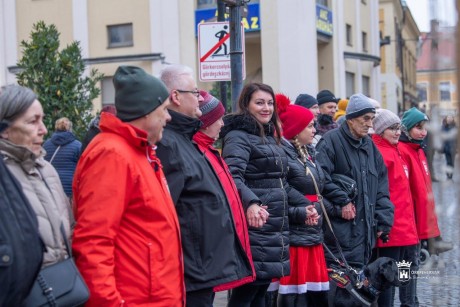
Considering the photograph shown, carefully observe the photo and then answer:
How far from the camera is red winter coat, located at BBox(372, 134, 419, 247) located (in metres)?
6.83

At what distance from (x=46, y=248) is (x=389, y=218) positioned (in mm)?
4117

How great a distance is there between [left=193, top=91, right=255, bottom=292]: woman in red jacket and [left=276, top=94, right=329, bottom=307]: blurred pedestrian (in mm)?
1105

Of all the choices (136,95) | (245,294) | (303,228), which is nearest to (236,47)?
(303,228)

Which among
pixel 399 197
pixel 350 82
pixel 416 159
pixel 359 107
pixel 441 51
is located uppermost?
pixel 350 82

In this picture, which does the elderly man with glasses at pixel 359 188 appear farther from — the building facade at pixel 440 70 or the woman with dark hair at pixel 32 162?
the building facade at pixel 440 70

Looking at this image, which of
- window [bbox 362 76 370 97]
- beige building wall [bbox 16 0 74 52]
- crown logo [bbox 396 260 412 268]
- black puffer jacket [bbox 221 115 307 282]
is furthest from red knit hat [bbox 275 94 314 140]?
window [bbox 362 76 370 97]

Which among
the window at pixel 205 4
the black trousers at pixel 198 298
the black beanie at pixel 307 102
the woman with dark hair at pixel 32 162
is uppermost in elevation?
the window at pixel 205 4

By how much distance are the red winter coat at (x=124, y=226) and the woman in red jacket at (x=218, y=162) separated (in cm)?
105

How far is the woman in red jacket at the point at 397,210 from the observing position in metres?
6.84

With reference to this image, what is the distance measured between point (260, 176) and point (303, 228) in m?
0.78

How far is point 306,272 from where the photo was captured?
603 centimetres

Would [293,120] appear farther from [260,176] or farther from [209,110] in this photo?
[209,110]

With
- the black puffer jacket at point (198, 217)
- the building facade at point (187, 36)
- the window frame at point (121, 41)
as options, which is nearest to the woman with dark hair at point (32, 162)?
the black puffer jacket at point (198, 217)

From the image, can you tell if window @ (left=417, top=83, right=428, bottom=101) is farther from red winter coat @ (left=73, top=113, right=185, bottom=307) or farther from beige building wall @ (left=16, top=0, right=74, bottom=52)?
beige building wall @ (left=16, top=0, right=74, bottom=52)
